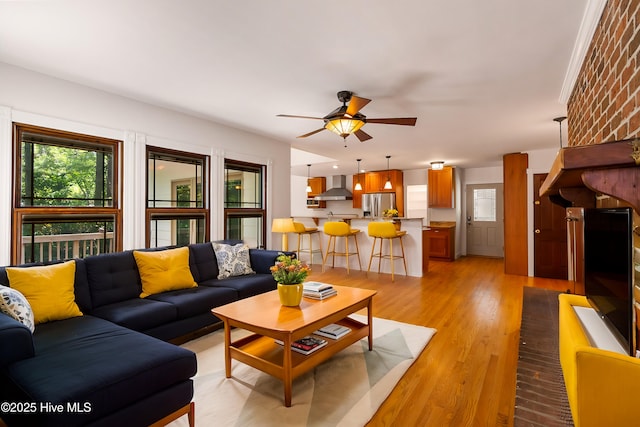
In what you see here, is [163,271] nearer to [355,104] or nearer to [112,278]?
[112,278]

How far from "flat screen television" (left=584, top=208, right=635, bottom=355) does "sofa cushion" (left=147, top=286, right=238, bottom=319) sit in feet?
9.24

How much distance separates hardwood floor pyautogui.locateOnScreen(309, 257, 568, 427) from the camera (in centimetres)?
193

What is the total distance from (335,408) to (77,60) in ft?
10.7

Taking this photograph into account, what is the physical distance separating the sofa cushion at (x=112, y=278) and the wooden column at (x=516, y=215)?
6.00m

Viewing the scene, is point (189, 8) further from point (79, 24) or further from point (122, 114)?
point (122, 114)

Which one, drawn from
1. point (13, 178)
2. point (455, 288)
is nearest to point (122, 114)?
point (13, 178)

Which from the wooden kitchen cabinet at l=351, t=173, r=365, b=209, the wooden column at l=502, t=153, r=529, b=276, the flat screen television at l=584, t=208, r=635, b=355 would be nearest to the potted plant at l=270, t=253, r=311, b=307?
the flat screen television at l=584, t=208, r=635, b=355

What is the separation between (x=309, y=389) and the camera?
84.0 inches

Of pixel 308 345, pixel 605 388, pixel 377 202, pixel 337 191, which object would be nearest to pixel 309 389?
pixel 308 345

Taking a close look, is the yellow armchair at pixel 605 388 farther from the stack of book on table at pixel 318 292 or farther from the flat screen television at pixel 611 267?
the stack of book on table at pixel 318 292

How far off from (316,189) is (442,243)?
14.0ft

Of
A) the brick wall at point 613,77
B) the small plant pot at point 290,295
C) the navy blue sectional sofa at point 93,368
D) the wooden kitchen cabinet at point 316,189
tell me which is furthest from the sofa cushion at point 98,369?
the wooden kitchen cabinet at point 316,189

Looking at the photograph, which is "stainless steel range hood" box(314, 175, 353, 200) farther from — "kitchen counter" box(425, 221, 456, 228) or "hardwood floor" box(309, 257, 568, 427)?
"hardwood floor" box(309, 257, 568, 427)

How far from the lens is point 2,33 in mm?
2195
